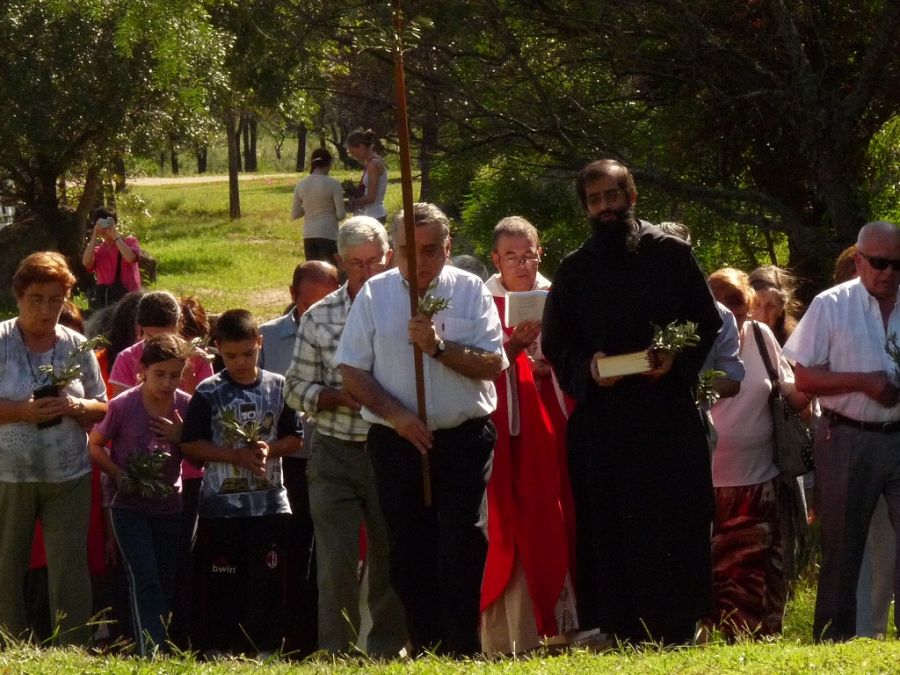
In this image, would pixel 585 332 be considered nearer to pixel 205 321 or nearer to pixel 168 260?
pixel 205 321

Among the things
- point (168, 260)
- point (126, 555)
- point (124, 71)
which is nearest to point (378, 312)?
point (126, 555)

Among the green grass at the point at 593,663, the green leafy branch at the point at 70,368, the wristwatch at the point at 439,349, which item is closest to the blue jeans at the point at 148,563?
the green leafy branch at the point at 70,368

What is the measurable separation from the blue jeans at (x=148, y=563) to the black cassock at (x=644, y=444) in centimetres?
224

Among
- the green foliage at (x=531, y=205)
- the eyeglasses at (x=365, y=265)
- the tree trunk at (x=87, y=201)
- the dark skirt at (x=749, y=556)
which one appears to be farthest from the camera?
the tree trunk at (x=87, y=201)

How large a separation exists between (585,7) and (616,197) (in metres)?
3.46

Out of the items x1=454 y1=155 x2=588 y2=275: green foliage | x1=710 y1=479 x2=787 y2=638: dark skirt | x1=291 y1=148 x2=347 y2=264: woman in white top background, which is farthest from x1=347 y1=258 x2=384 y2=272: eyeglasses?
x1=291 y1=148 x2=347 y2=264: woman in white top background

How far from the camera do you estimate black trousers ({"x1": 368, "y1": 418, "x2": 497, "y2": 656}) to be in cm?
670

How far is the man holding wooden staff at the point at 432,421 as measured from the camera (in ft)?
22.0

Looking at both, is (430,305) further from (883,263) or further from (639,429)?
(883,263)

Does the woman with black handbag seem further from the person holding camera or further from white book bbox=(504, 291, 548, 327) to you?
the person holding camera

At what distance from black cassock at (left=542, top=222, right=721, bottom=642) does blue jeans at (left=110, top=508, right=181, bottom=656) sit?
2239 millimetres

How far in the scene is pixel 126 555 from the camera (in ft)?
24.9

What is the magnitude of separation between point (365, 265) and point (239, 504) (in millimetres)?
1347

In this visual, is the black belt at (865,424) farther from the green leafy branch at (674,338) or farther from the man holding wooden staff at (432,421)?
the man holding wooden staff at (432,421)
